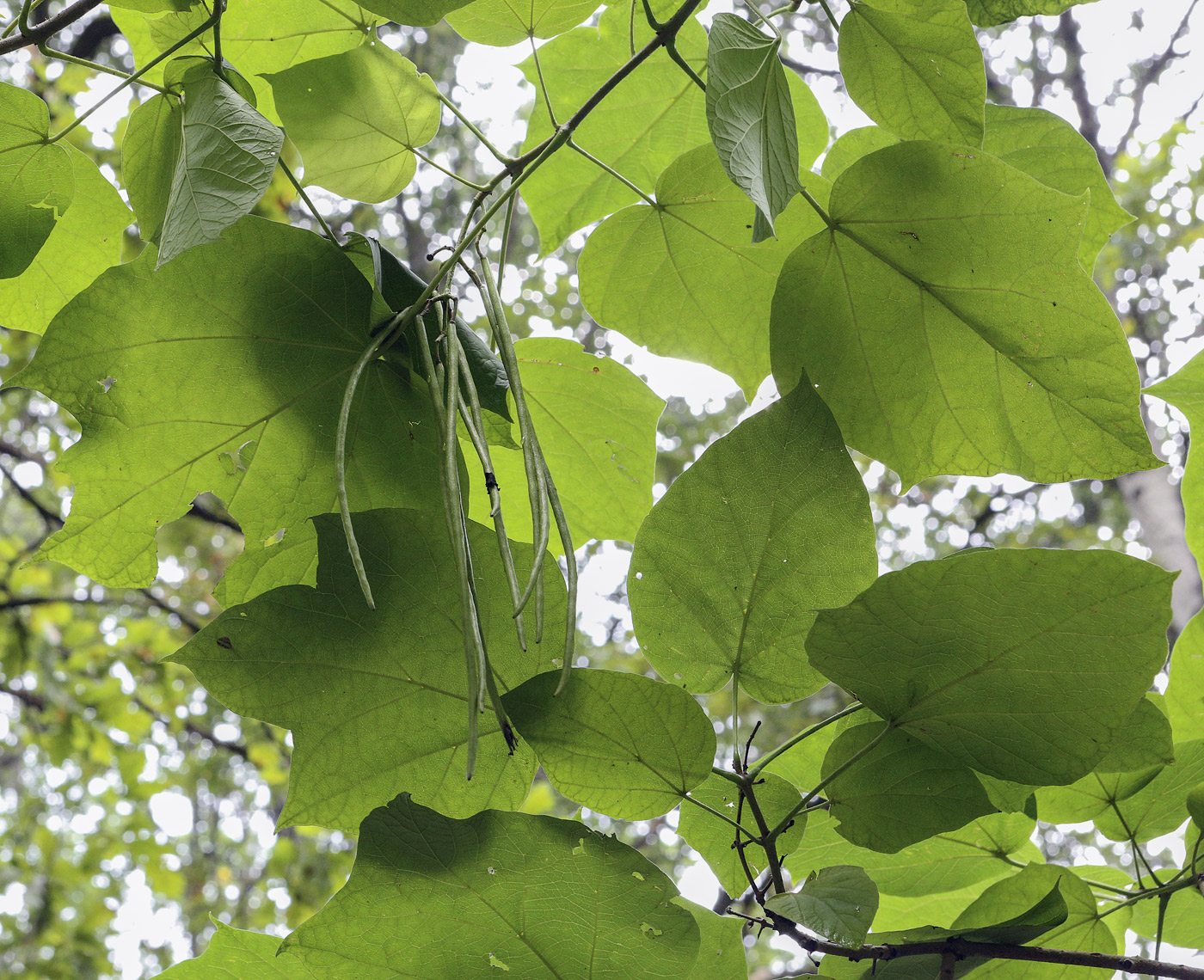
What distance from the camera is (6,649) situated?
5.15 feet

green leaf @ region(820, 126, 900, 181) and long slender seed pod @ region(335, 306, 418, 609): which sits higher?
green leaf @ region(820, 126, 900, 181)

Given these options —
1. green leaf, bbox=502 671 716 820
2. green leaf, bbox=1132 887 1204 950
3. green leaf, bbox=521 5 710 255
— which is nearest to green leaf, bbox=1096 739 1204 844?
green leaf, bbox=1132 887 1204 950

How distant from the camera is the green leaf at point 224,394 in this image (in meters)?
0.22

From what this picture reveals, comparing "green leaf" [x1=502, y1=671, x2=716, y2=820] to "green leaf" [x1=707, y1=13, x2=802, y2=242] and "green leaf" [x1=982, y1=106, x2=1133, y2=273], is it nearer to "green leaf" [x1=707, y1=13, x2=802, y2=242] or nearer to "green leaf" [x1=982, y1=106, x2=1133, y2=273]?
"green leaf" [x1=707, y1=13, x2=802, y2=242]

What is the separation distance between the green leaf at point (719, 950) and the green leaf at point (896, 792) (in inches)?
1.7

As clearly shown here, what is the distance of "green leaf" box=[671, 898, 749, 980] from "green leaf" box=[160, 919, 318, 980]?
10cm

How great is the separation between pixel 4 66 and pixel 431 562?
2.33 m

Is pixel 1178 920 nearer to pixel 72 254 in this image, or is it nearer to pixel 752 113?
pixel 752 113

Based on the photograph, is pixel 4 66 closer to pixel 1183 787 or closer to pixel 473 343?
pixel 473 343

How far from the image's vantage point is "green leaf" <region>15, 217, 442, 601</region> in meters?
0.22

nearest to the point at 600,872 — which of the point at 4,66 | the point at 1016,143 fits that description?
the point at 1016,143

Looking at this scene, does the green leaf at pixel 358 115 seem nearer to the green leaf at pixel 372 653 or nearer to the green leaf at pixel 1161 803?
the green leaf at pixel 372 653

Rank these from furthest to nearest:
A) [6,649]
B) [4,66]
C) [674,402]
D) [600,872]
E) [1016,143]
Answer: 1. [674,402]
2. [4,66]
3. [6,649]
4. [1016,143]
5. [600,872]

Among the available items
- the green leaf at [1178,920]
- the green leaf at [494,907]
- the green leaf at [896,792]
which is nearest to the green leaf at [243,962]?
the green leaf at [494,907]
